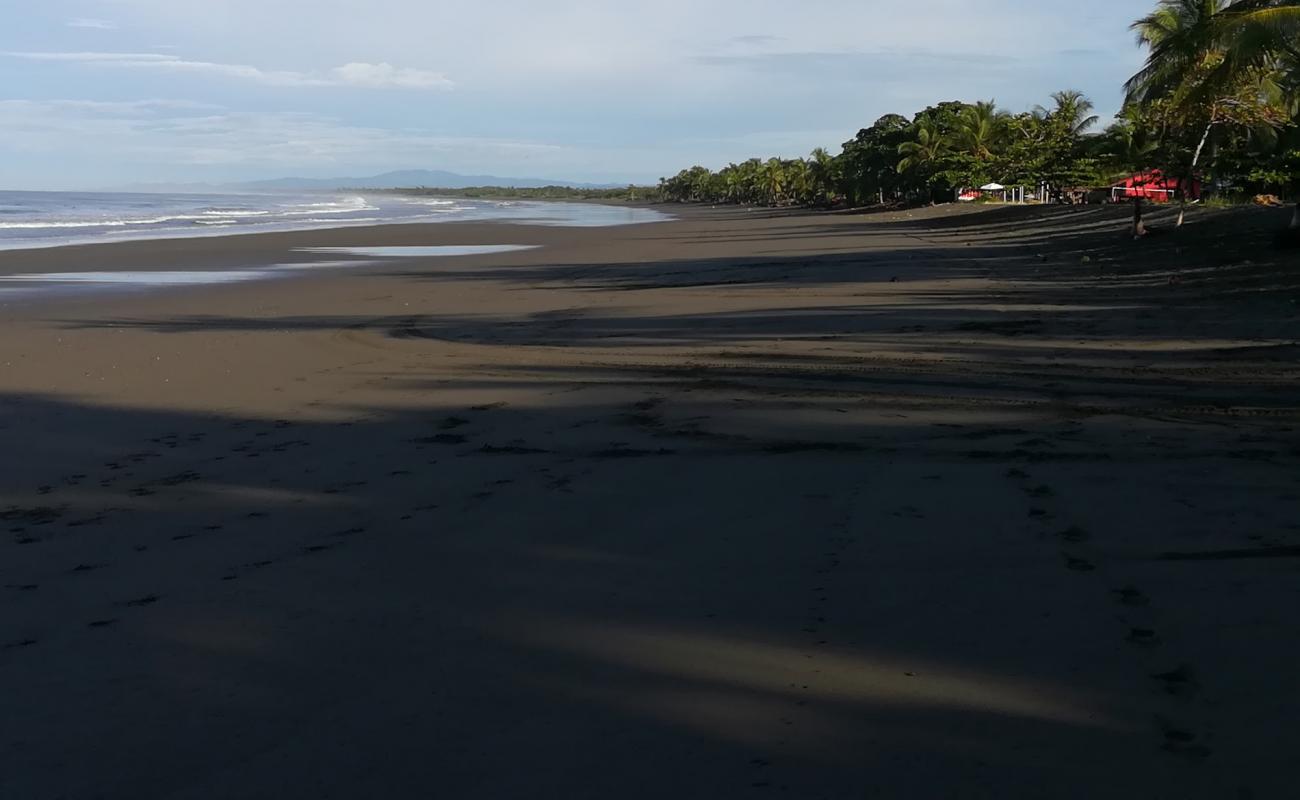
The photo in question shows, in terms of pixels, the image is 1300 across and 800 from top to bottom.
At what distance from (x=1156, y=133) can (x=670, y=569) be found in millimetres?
33566

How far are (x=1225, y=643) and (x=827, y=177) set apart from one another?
9195 centimetres

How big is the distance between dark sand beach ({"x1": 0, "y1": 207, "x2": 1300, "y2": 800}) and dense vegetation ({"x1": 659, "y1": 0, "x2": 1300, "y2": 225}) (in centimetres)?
699

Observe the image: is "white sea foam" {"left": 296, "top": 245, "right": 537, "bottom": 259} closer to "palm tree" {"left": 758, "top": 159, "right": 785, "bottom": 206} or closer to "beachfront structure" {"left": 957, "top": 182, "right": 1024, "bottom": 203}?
"beachfront structure" {"left": 957, "top": 182, "right": 1024, "bottom": 203}

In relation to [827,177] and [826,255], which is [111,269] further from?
[827,177]

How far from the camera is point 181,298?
19594 mm

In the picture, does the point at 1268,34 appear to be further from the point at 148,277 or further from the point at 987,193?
the point at 987,193

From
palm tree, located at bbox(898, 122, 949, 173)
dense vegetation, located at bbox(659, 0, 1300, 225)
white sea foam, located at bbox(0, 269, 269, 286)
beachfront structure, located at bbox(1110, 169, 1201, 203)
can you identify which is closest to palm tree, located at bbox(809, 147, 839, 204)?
dense vegetation, located at bbox(659, 0, 1300, 225)

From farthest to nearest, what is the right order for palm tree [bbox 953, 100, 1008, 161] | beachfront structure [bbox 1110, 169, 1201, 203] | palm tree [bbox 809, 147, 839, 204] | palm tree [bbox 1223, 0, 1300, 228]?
palm tree [bbox 809, 147, 839, 204]
palm tree [bbox 953, 100, 1008, 161]
beachfront structure [bbox 1110, 169, 1201, 203]
palm tree [bbox 1223, 0, 1300, 228]

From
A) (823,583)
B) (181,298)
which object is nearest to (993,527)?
(823,583)

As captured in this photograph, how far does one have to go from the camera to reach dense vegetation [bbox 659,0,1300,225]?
17531mm

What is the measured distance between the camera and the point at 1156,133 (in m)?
34.4

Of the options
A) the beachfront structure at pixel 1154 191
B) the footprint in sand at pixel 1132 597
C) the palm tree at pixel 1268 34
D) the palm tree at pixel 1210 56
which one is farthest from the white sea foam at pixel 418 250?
the footprint in sand at pixel 1132 597

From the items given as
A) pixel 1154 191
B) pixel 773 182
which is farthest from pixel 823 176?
pixel 1154 191

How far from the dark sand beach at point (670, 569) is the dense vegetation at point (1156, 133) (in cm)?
699
